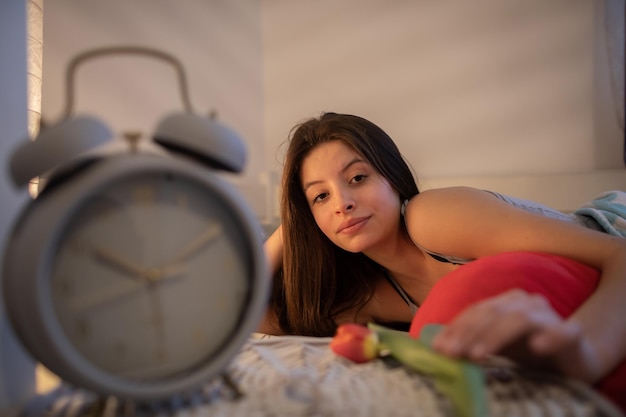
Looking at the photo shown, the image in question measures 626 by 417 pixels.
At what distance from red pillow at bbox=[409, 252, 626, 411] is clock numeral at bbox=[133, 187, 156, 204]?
408mm

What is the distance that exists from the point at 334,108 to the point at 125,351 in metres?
1.64

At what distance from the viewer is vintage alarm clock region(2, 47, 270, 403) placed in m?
0.40

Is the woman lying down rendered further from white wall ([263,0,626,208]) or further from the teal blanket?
white wall ([263,0,626,208])

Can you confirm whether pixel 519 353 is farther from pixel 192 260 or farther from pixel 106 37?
pixel 106 37

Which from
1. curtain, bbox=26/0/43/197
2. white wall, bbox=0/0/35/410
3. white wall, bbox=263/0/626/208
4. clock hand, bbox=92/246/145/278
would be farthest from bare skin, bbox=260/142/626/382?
white wall, bbox=263/0/626/208

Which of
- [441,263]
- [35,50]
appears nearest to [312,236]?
[441,263]

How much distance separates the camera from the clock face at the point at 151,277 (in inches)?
16.6

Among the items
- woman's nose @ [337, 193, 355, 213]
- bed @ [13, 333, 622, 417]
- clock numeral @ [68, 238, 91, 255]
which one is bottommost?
bed @ [13, 333, 622, 417]

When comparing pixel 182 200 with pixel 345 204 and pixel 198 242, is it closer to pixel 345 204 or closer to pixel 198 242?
pixel 198 242

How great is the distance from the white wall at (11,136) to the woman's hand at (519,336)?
435 mm

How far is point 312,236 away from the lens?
3.86 ft

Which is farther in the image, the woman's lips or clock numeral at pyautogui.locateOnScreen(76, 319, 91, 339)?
the woman's lips

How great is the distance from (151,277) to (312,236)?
0.75m

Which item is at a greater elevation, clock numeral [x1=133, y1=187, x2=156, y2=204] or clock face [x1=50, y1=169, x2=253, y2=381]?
clock numeral [x1=133, y1=187, x2=156, y2=204]
